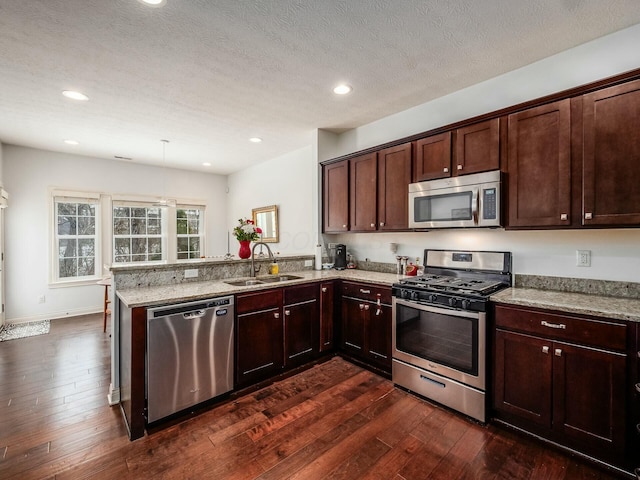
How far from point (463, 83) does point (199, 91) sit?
2562 millimetres

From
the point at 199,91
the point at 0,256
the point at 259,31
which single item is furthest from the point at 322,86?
the point at 0,256

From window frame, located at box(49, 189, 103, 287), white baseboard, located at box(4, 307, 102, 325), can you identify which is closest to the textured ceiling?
window frame, located at box(49, 189, 103, 287)

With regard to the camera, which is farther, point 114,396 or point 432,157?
point 432,157

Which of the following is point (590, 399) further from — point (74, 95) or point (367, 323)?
point (74, 95)

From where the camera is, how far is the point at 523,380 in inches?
80.5

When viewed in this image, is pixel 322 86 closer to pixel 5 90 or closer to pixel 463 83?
pixel 463 83

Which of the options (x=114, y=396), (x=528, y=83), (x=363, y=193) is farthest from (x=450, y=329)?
(x=114, y=396)

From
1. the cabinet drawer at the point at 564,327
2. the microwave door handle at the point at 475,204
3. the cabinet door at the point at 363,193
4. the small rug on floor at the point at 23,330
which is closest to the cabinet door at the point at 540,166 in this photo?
the microwave door handle at the point at 475,204

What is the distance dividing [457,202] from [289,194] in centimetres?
318

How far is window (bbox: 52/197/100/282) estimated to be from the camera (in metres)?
5.07

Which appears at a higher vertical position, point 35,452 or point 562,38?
point 562,38

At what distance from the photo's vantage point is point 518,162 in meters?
2.33

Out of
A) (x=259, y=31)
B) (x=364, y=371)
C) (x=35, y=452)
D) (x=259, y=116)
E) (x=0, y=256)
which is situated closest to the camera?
(x=35, y=452)

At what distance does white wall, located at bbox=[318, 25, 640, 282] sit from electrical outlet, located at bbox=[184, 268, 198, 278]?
2.28 meters
